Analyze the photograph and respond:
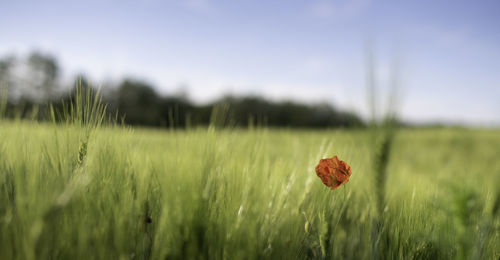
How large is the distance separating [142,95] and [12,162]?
30864 millimetres

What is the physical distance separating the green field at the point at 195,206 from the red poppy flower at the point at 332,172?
0.11 meters

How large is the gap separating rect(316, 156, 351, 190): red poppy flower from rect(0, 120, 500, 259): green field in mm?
109

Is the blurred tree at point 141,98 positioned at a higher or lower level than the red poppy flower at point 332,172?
higher

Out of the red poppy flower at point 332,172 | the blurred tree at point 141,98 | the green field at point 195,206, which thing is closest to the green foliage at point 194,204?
the green field at point 195,206

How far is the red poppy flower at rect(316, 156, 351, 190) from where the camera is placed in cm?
80

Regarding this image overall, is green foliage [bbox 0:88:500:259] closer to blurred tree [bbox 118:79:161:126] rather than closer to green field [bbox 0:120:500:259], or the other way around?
green field [bbox 0:120:500:259]

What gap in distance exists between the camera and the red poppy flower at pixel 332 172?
80 cm

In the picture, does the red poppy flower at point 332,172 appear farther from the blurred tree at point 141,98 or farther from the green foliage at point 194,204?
the blurred tree at point 141,98

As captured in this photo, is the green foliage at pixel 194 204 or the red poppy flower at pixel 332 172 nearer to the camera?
the green foliage at pixel 194 204

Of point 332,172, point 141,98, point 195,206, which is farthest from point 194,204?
point 141,98

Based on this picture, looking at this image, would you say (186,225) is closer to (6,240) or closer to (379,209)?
(6,240)

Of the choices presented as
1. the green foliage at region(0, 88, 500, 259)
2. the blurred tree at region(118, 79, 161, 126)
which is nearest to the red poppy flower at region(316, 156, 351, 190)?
the green foliage at region(0, 88, 500, 259)

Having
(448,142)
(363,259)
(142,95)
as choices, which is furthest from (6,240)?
(142,95)

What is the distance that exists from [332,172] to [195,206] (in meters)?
0.38
